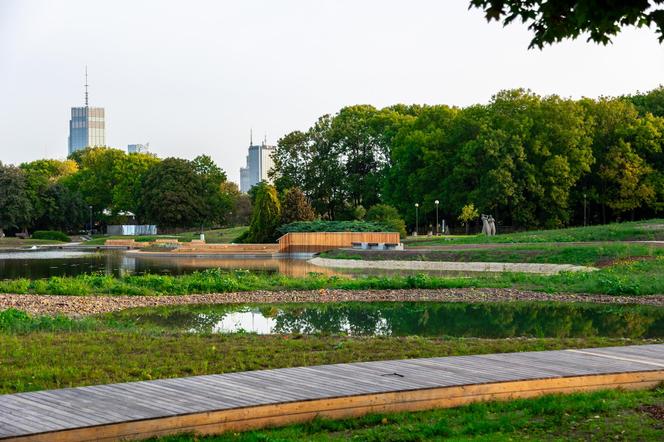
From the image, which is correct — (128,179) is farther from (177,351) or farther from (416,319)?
(177,351)

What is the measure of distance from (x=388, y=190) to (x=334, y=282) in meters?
44.3

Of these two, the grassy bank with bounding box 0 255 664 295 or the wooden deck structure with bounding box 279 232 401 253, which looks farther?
the wooden deck structure with bounding box 279 232 401 253

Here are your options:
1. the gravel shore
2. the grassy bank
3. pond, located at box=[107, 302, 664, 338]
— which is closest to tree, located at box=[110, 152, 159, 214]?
the grassy bank

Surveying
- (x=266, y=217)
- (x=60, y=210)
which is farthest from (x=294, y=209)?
(x=60, y=210)

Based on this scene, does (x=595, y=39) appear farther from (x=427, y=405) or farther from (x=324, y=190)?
(x=324, y=190)

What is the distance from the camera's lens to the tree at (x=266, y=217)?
5425 cm

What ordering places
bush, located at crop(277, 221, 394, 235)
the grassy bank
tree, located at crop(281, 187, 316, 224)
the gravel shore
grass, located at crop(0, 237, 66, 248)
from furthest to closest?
grass, located at crop(0, 237, 66, 248) < tree, located at crop(281, 187, 316, 224) < bush, located at crop(277, 221, 394, 235) < the grassy bank < the gravel shore

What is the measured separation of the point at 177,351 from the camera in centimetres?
1136

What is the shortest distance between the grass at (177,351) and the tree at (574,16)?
538 centimetres

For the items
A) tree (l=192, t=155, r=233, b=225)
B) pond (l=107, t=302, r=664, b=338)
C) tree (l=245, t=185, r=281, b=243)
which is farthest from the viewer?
tree (l=192, t=155, r=233, b=225)

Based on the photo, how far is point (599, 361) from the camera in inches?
375

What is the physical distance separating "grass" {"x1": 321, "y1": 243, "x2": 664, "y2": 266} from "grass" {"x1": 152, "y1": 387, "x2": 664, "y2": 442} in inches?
930

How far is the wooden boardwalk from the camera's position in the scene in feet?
22.0

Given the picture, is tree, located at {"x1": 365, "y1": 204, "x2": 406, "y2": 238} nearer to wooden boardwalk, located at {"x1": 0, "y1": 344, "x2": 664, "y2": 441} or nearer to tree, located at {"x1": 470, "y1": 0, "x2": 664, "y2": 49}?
wooden boardwalk, located at {"x1": 0, "y1": 344, "x2": 664, "y2": 441}
